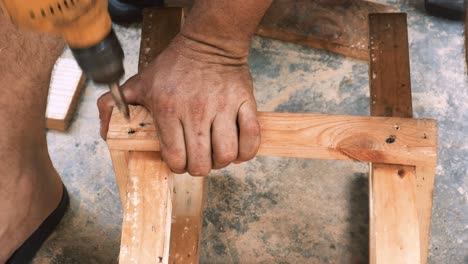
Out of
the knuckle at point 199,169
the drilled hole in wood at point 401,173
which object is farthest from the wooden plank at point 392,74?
the knuckle at point 199,169

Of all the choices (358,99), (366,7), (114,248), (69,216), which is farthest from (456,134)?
(69,216)

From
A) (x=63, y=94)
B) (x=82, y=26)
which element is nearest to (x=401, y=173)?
(x=82, y=26)

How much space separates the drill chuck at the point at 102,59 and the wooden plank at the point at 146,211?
22cm

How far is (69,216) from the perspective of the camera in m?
1.53

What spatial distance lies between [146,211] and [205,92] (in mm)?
233

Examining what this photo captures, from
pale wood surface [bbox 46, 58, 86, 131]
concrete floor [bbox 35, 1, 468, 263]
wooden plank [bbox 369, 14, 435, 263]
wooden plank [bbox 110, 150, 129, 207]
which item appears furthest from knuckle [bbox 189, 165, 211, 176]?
pale wood surface [bbox 46, 58, 86, 131]

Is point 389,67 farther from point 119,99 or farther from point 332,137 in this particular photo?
point 119,99

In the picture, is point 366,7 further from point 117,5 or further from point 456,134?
point 117,5

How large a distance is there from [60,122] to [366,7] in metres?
1.01

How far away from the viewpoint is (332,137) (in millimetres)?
992

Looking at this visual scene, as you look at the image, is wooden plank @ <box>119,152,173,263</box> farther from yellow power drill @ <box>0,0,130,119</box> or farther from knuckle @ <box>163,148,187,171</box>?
yellow power drill @ <box>0,0,130,119</box>

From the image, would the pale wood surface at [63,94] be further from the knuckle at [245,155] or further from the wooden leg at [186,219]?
the knuckle at [245,155]

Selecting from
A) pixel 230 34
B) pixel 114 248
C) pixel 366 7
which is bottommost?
pixel 114 248

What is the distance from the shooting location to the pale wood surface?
1.66 metres
